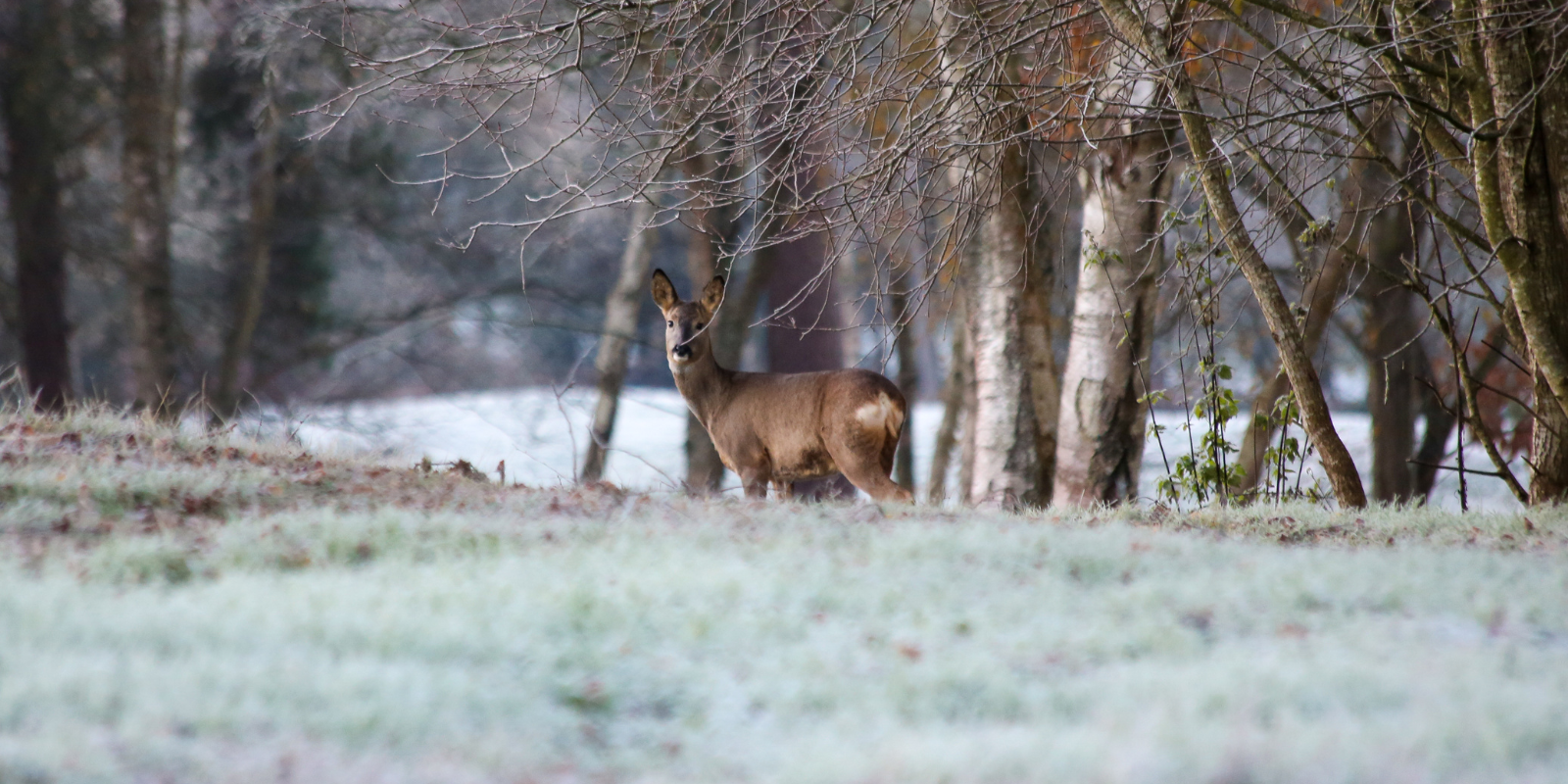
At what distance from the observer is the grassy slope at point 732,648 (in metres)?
2.32

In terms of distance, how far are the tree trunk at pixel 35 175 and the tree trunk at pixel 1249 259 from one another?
510 inches

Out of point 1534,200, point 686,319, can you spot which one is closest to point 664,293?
point 686,319

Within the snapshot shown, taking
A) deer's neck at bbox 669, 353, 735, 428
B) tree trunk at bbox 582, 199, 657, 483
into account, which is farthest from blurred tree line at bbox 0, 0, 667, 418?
deer's neck at bbox 669, 353, 735, 428

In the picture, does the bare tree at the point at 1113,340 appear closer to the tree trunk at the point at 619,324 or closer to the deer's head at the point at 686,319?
the deer's head at the point at 686,319

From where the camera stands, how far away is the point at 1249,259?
6320 mm

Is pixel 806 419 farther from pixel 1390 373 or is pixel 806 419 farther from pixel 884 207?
pixel 1390 373

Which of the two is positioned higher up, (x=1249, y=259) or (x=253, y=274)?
(x=253, y=274)

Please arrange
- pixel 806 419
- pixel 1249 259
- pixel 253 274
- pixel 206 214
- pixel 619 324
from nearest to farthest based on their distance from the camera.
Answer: pixel 1249 259 < pixel 806 419 < pixel 619 324 < pixel 253 274 < pixel 206 214

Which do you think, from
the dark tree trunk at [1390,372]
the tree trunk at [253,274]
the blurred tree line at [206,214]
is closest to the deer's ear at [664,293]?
the blurred tree line at [206,214]

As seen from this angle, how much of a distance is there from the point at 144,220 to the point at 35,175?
1.48 m

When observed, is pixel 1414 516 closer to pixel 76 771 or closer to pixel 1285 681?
pixel 1285 681

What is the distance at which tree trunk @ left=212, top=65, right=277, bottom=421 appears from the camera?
16312 mm

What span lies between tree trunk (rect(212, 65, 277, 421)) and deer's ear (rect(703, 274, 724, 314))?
35.0 ft

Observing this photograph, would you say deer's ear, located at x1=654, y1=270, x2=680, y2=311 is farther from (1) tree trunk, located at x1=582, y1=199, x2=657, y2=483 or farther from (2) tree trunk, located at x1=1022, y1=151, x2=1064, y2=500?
(1) tree trunk, located at x1=582, y1=199, x2=657, y2=483
